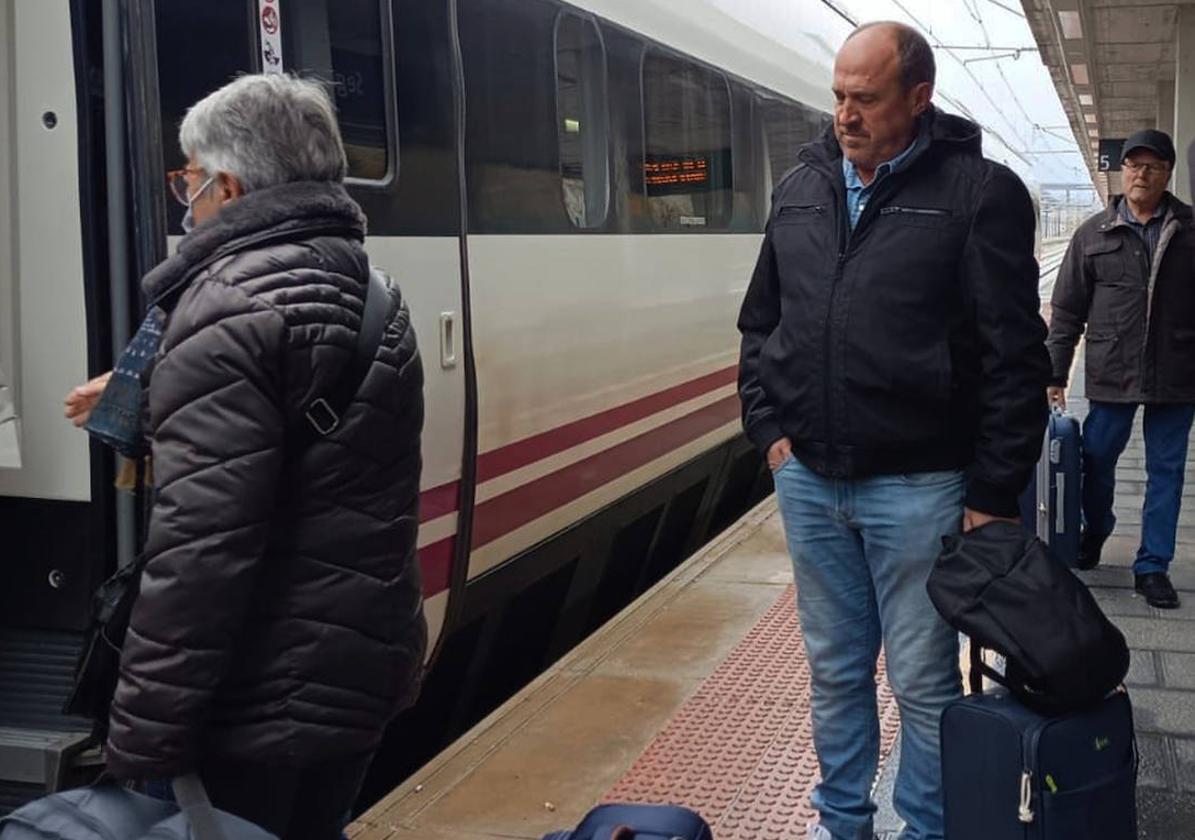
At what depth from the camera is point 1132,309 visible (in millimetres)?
5164

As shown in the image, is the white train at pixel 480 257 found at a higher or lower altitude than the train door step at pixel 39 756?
higher

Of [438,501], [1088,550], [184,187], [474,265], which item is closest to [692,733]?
[438,501]

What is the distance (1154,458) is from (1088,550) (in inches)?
24.9

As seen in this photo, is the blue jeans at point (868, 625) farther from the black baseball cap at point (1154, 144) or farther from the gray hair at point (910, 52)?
the black baseball cap at point (1154, 144)

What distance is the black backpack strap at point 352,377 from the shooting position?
211 centimetres

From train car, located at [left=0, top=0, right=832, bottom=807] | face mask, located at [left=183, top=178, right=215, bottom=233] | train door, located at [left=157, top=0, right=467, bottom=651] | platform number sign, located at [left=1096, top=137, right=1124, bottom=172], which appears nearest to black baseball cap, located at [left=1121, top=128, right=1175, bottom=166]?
train car, located at [left=0, top=0, right=832, bottom=807]

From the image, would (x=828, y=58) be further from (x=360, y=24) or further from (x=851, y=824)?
(x=851, y=824)

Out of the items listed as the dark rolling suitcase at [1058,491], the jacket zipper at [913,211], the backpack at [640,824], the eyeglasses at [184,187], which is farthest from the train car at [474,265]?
the dark rolling suitcase at [1058,491]

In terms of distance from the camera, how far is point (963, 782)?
2.72 metres

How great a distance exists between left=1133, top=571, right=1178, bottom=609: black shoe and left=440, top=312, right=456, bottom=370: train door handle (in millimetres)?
2751

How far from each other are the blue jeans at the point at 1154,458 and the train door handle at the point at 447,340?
2571 millimetres

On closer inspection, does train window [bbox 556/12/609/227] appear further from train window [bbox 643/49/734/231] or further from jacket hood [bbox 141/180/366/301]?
jacket hood [bbox 141/180/366/301]

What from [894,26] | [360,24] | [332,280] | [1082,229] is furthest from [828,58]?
[332,280]

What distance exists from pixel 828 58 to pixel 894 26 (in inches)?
287
